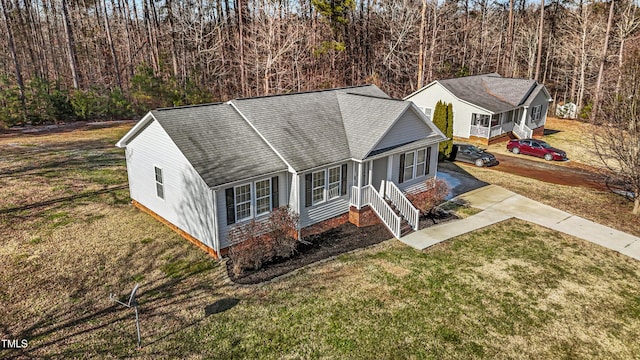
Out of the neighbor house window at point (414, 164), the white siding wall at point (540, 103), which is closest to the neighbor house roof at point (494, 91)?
the white siding wall at point (540, 103)

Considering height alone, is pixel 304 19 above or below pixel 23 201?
above

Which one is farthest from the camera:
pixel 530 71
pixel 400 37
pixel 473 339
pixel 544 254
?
pixel 530 71

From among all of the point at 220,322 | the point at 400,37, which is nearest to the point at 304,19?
the point at 400,37

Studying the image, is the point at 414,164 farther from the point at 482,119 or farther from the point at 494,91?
the point at 494,91

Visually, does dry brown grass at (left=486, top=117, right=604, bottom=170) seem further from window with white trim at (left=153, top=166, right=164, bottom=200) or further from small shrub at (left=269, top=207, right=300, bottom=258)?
window with white trim at (left=153, top=166, right=164, bottom=200)

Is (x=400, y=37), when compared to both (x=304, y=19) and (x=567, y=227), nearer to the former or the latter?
(x=304, y=19)

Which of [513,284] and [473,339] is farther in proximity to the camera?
[513,284]

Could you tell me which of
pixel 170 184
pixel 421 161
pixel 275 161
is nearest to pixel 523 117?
pixel 421 161
